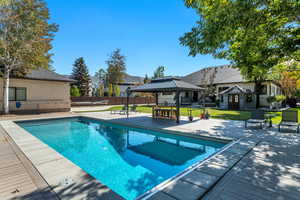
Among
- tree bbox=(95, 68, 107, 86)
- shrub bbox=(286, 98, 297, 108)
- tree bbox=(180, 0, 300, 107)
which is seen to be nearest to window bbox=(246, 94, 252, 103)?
shrub bbox=(286, 98, 297, 108)

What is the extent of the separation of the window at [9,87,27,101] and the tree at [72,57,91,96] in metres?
15.7

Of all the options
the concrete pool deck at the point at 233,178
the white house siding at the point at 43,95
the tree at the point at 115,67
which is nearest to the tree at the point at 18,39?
the white house siding at the point at 43,95

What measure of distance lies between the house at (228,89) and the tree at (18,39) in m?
19.5

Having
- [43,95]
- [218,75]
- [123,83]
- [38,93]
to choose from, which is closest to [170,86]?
[43,95]

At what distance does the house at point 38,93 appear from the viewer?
14297mm

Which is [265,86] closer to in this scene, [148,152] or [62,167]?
[148,152]

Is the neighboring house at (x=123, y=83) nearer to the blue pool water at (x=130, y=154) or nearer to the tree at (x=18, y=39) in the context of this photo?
the tree at (x=18, y=39)

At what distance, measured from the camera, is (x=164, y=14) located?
1057cm

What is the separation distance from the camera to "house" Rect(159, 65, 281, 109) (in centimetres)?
1917

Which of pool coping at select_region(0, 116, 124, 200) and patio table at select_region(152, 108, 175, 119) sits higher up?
patio table at select_region(152, 108, 175, 119)

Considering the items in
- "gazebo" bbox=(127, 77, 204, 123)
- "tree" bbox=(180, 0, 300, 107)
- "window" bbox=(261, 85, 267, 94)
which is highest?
"tree" bbox=(180, 0, 300, 107)

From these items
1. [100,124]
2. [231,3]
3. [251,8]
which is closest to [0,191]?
[231,3]

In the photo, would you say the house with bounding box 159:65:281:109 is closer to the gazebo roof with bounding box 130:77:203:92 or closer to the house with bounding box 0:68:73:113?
the gazebo roof with bounding box 130:77:203:92

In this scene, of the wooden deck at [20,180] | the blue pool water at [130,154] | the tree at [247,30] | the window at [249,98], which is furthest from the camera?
the window at [249,98]
